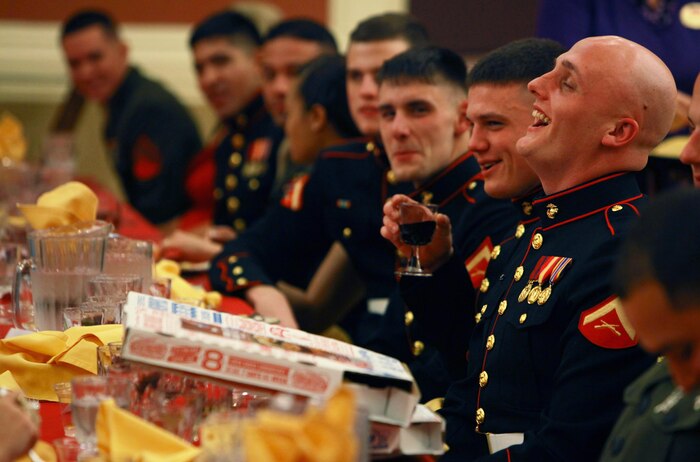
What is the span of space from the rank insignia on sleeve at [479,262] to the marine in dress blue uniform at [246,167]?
7.54 feet

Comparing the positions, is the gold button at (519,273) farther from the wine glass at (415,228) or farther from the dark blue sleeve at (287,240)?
the dark blue sleeve at (287,240)

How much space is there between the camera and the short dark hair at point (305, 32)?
4699 millimetres

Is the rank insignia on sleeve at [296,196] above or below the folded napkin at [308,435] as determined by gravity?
below

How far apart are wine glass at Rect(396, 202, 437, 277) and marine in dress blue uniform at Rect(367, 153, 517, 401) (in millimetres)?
24

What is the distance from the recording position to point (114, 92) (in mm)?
6219

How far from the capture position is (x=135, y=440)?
1.42 meters

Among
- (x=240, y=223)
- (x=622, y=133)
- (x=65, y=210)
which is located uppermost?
(x=622, y=133)

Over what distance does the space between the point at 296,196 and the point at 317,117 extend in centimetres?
42

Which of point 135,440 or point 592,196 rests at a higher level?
point 592,196

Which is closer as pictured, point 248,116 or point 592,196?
point 592,196

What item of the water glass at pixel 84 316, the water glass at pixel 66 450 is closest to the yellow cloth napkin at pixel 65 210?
the water glass at pixel 84 316

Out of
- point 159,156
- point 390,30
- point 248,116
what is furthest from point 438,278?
point 159,156

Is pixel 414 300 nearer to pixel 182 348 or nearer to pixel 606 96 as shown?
pixel 606 96

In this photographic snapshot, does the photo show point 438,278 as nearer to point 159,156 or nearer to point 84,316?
point 84,316
